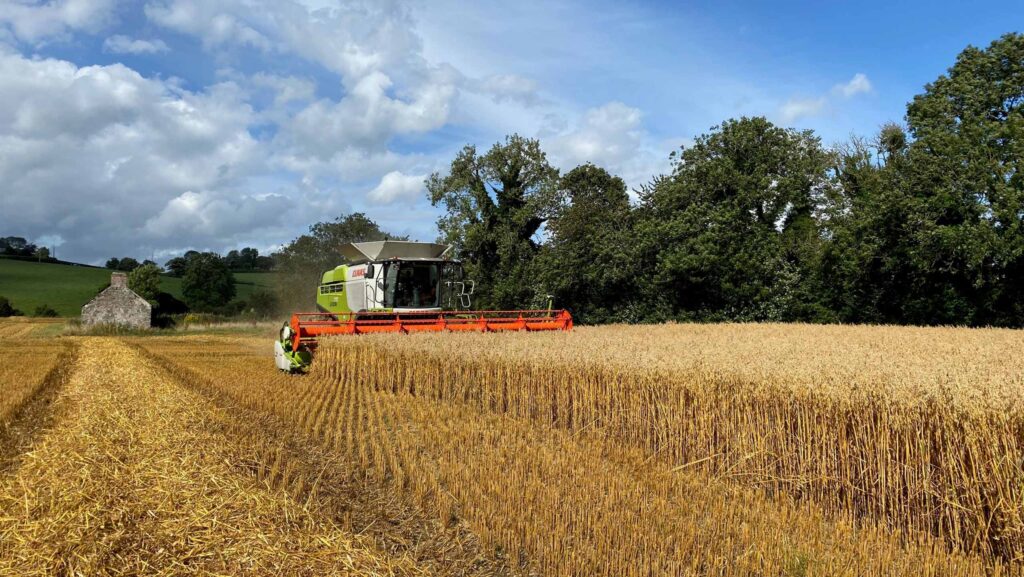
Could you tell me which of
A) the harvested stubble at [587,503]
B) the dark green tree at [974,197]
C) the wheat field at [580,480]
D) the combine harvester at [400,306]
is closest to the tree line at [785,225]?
the dark green tree at [974,197]

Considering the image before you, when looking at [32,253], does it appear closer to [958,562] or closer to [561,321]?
[561,321]

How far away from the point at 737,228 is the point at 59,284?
67.9m

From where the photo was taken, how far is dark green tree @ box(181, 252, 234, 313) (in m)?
63.7

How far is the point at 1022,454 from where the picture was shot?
13.7ft

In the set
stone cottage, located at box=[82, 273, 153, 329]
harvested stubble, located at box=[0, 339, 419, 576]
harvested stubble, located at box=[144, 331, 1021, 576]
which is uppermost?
stone cottage, located at box=[82, 273, 153, 329]

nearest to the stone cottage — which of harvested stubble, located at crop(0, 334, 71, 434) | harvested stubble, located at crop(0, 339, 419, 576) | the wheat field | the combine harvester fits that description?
harvested stubble, located at crop(0, 334, 71, 434)

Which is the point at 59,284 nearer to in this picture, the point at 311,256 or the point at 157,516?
the point at 311,256

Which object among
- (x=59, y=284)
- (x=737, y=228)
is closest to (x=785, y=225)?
(x=737, y=228)

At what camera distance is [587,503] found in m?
4.89

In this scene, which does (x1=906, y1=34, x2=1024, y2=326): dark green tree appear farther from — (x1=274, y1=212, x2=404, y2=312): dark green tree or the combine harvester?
(x1=274, y1=212, x2=404, y2=312): dark green tree

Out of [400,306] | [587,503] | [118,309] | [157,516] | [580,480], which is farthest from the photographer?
[118,309]

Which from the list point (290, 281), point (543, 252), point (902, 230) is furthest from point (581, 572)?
point (290, 281)

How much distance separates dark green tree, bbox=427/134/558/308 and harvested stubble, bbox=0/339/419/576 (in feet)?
97.1

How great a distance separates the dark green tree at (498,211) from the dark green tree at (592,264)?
2.96 metres
